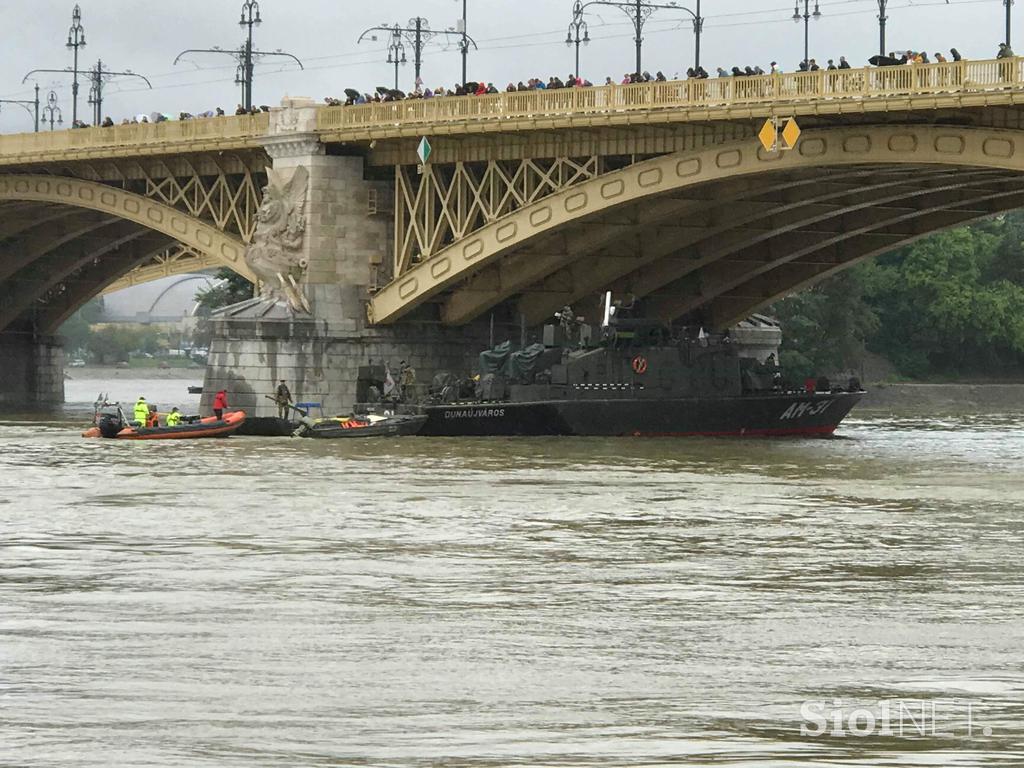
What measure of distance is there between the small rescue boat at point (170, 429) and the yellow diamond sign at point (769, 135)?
16.5 metres

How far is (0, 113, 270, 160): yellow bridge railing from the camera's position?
65.7 metres

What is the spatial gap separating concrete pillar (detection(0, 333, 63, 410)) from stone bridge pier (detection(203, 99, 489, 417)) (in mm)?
31821

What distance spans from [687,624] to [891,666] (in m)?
3.04

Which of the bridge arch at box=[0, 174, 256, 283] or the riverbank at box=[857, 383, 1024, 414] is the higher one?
the bridge arch at box=[0, 174, 256, 283]

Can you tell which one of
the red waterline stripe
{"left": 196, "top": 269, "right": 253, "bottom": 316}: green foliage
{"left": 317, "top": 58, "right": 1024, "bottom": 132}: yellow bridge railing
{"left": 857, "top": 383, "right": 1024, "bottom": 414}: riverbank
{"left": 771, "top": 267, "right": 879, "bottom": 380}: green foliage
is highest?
{"left": 317, "top": 58, "right": 1024, "bottom": 132}: yellow bridge railing

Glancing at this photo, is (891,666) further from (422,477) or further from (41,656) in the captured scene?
(422,477)

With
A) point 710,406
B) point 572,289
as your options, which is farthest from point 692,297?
point 710,406

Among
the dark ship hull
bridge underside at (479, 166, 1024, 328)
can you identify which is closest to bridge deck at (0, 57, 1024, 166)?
bridge underside at (479, 166, 1024, 328)

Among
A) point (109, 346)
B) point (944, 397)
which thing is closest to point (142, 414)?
point (944, 397)

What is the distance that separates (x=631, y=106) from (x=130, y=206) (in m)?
24.3

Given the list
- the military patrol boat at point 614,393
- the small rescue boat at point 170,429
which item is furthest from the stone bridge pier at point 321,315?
the small rescue boat at point 170,429

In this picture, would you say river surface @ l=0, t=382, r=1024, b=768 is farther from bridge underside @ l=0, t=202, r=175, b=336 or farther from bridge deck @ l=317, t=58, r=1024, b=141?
bridge underside @ l=0, t=202, r=175, b=336

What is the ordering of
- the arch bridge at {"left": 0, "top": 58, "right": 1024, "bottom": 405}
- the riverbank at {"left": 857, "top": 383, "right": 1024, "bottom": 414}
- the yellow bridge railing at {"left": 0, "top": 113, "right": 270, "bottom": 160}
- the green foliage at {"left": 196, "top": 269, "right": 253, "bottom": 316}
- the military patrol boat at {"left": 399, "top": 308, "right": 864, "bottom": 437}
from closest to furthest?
the arch bridge at {"left": 0, "top": 58, "right": 1024, "bottom": 405} → the military patrol boat at {"left": 399, "top": 308, "right": 864, "bottom": 437} → the yellow bridge railing at {"left": 0, "top": 113, "right": 270, "bottom": 160} → the riverbank at {"left": 857, "top": 383, "right": 1024, "bottom": 414} → the green foliage at {"left": 196, "top": 269, "right": 253, "bottom": 316}

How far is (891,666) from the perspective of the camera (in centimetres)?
1805
